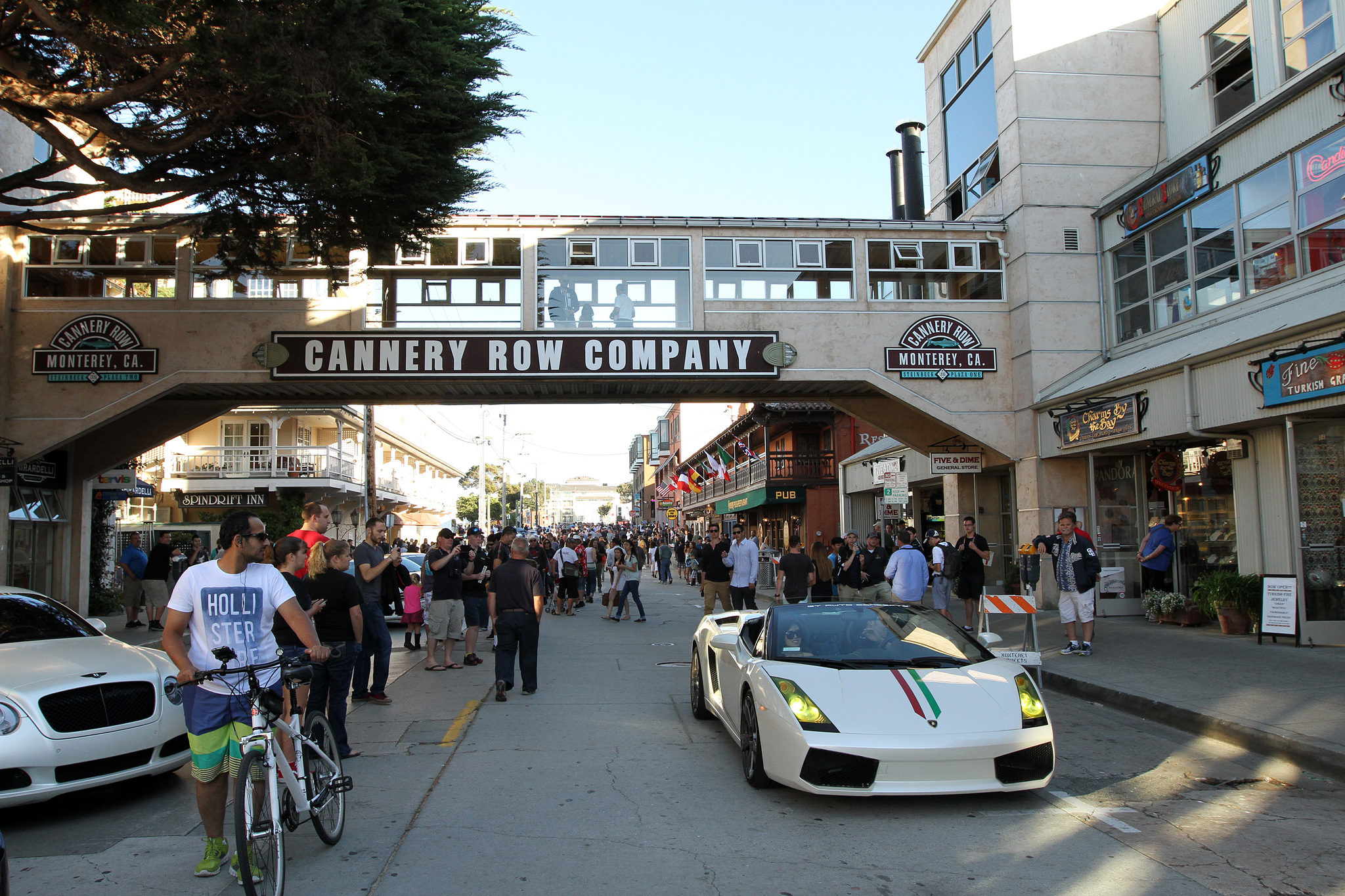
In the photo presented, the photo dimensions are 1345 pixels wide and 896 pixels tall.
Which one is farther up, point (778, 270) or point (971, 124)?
point (971, 124)

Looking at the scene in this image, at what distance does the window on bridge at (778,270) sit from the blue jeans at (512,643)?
390 inches

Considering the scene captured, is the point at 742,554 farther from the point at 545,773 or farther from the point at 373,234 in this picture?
the point at 545,773

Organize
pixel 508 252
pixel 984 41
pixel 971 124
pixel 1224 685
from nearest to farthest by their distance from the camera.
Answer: pixel 1224 685, pixel 508 252, pixel 984 41, pixel 971 124

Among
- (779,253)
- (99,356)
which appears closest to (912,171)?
(779,253)

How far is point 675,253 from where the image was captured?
Result: 61.4 feet

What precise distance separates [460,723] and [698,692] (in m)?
2.23

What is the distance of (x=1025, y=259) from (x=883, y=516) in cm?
1166

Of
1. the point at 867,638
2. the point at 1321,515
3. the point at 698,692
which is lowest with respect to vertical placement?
the point at 698,692

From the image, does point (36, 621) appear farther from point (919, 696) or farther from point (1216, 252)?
point (1216, 252)

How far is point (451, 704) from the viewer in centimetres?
988

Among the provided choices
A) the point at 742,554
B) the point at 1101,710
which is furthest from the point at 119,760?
the point at 742,554

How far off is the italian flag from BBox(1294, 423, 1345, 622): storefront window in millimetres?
8771

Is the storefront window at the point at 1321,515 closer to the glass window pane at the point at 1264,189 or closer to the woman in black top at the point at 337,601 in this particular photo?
the glass window pane at the point at 1264,189

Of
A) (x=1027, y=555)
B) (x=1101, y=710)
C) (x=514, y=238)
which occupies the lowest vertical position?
(x=1101, y=710)
